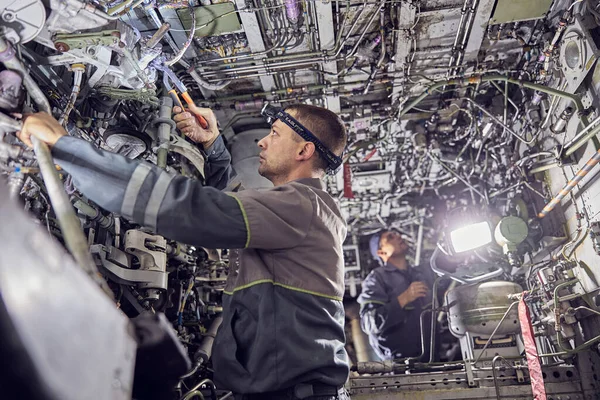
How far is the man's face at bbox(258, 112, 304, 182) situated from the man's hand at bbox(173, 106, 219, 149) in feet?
1.32

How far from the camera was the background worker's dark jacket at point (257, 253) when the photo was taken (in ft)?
4.38

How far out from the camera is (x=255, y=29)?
2688mm

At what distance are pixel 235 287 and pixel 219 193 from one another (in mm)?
416

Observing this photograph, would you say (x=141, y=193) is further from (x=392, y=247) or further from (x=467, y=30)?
(x=392, y=247)

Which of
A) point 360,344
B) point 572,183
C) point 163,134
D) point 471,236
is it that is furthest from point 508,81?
point 360,344

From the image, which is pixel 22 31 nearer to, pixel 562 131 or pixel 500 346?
pixel 562 131

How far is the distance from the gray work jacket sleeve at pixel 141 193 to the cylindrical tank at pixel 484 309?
8.94 ft

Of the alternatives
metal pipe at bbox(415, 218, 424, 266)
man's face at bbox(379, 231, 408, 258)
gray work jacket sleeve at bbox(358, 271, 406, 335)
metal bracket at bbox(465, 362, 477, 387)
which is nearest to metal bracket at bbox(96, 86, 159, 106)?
metal bracket at bbox(465, 362, 477, 387)

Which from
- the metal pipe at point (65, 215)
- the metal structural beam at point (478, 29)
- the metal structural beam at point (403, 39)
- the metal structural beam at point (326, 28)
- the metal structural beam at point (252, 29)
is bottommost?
the metal pipe at point (65, 215)

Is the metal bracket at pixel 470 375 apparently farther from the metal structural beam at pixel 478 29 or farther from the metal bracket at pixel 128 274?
the metal structural beam at pixel 478 29

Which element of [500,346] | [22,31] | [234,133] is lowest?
[500,346]

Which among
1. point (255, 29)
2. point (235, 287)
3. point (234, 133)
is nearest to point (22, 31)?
point (235, 287)

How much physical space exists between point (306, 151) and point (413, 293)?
8.65 feet

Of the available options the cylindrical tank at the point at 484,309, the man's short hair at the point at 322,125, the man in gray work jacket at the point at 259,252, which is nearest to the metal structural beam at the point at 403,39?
the man's short hair at the point at 322,125
